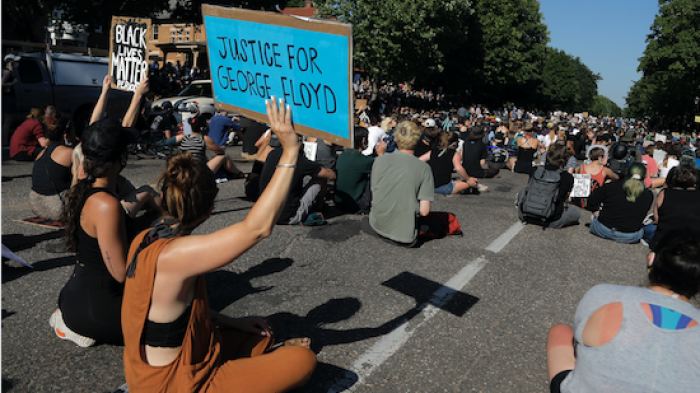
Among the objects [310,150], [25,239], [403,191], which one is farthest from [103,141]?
[310,150]

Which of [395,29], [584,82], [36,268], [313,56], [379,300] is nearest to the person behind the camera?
[313,56]

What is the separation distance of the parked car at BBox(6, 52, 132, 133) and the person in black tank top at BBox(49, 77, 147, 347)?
421 inches

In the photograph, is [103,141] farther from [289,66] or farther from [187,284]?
[187,284]

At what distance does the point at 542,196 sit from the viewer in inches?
297

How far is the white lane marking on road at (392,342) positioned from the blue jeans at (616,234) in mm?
3127

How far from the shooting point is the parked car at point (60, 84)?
12938mm

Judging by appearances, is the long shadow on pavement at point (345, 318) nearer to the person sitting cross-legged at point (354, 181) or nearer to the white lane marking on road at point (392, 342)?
the white lane marking on road at point (392, 342)

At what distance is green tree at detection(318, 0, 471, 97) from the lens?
103ft

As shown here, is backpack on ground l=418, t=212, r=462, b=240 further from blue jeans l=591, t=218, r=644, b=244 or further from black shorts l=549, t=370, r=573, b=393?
black shorts l=549, t=370, r=573, b=393

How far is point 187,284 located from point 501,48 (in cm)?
5488

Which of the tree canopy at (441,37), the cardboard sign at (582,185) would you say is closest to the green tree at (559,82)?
the tree canopy at (441,37)

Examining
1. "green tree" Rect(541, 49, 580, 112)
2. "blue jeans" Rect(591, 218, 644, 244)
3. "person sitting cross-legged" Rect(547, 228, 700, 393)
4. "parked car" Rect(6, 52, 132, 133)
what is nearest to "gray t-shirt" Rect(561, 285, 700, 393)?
"person sitting cross-legged" Rect(547, 228, 700, 393)

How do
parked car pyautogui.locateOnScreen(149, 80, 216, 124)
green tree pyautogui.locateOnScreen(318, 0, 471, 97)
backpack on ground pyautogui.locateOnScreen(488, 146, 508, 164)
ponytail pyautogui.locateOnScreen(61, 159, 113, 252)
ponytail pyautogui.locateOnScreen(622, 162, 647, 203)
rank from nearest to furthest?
ponytail pyautogui.locateOnScreen(61, 159, 113, 252) < ponytail pyautogui.locateOnScreen(622, 162, 647, 203) < backpack on ground pyautogui.locateOnScreen(488, 146, 508, 164) < parked car pyautogui.locateOnScreen(149, 80, 216, 124) < green tree pyautogui.locateOnScreen(318, 0, 471, 97)

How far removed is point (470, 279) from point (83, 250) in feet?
11.7
